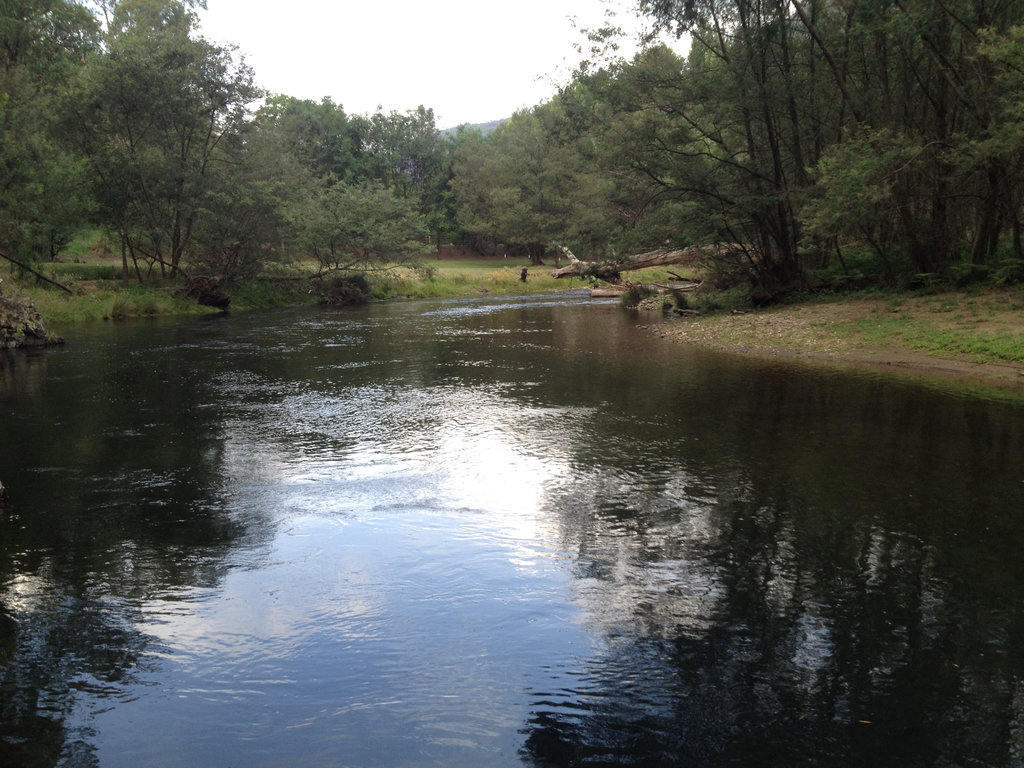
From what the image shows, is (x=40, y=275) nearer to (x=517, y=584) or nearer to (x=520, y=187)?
(x=517, y=584)

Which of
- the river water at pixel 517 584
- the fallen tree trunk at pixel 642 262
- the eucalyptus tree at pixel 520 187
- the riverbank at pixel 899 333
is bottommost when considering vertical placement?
the river water at pixel 517 584

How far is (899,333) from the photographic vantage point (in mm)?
19844

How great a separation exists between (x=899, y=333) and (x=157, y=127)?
3505 cm

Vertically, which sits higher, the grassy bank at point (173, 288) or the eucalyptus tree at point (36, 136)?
the eucalyptus tree at point (36, 136)

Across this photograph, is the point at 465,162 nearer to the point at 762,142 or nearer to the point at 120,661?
the point at 762,142

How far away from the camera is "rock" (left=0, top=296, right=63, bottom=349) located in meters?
23.8

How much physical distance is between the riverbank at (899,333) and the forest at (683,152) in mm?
1662

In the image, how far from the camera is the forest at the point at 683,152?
2175cm

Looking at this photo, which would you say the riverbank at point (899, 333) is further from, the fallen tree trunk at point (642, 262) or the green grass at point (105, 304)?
the green grass at point (105, 304)

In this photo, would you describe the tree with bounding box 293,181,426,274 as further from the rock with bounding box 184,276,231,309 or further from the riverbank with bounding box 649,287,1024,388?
the riverbank with bounding box 649,287,1024,388

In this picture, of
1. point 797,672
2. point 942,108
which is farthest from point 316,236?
point 797,672

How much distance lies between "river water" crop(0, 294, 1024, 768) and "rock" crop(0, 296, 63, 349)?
1186cm

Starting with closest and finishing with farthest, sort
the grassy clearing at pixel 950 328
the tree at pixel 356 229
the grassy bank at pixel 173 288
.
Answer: the grassy clearing at pixel 950 328 → the grassy bank at pixel 173 288 → the tree at pixel 356 229

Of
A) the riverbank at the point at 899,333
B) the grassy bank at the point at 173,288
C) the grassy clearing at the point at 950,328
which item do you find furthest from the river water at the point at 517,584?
the grassy bank at the point at 173,288
